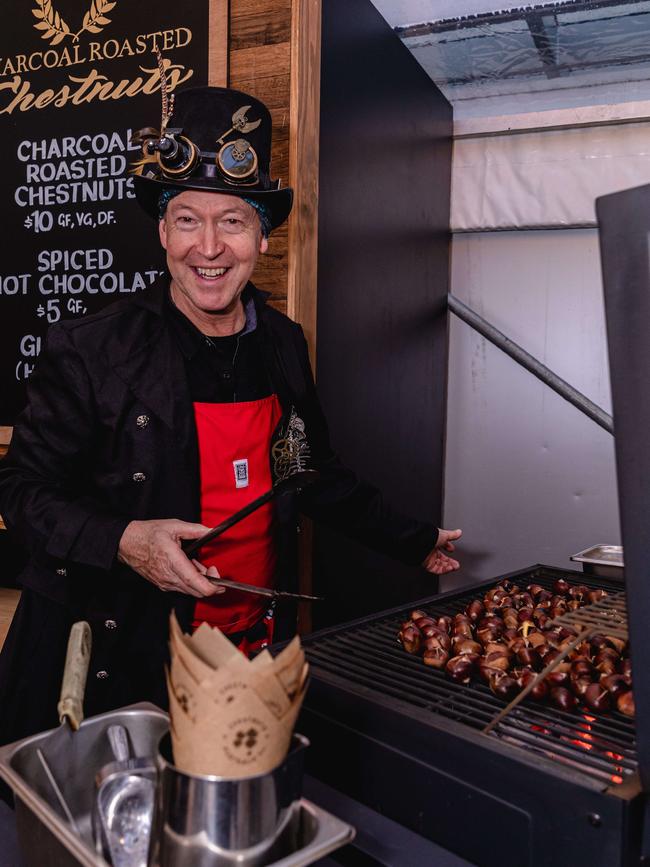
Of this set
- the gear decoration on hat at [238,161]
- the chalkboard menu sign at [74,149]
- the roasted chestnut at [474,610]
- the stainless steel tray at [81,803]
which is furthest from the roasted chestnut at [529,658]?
the chalkboard menu sign at [74,149]

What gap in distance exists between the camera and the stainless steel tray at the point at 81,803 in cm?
71

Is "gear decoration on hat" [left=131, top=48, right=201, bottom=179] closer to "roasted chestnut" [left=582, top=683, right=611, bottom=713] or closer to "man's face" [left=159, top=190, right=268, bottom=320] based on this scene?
"man's face" [left=159, top=190, right=268, bottom=320]

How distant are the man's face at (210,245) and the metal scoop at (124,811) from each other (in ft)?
4.10

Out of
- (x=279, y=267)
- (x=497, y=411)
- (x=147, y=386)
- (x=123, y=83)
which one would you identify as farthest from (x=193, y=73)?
(x=497, y=411)

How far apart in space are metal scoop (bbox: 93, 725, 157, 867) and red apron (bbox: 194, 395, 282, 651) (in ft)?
3.37

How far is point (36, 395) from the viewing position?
1.80m

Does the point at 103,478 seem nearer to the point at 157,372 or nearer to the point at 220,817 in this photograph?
the point at 157,372

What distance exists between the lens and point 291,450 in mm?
2002

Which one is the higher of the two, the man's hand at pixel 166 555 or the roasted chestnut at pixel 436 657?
the man's hand at pixel 166 555

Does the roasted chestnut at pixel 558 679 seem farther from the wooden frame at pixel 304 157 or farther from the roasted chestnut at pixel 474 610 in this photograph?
the wooden frame at pixel 304 157

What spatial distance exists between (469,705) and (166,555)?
1.99 feet

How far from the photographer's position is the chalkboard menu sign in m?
2.49

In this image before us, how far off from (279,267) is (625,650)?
1458 millimetres

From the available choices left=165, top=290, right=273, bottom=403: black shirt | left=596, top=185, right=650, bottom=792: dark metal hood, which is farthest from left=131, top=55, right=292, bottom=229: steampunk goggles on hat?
left=596, top=185, right=650, bottom=792: dark metal hood
